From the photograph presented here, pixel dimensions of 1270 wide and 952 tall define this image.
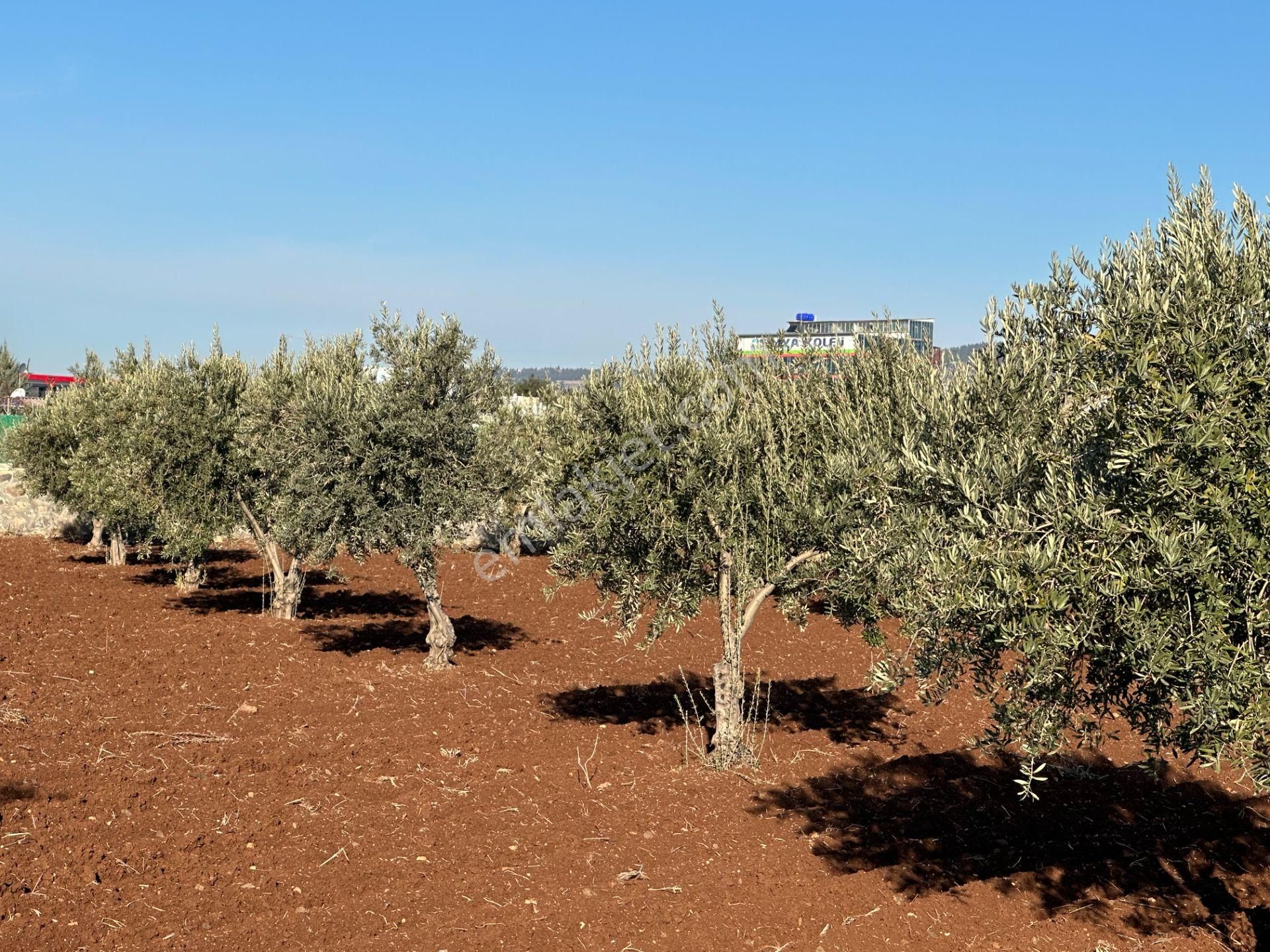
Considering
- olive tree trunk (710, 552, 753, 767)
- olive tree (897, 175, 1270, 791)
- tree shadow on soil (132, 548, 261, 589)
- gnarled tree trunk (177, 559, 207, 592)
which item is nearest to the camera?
olive tree (897, 175, 1270, 791)

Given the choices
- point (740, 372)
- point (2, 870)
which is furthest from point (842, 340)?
point (2, 870)

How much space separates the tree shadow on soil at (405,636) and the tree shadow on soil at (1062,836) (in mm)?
12638

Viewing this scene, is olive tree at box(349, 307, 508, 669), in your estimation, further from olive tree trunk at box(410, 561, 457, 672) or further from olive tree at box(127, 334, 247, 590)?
olive tree at box(127, 334, 247, 590)

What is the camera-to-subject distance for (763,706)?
2177 centimetres

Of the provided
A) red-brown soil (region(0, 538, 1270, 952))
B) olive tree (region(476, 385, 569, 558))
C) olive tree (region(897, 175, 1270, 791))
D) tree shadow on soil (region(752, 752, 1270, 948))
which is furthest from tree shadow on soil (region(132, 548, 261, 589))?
olive tree (region(897, 175, 1270, 791))

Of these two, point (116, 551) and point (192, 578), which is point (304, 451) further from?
point (116, 551)

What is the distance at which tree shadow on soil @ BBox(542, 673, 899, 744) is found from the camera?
66.7ft

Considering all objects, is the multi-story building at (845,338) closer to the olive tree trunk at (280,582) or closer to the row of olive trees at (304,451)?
the row of olive trees at (304,451)

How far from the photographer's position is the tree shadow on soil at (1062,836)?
11.7 metres

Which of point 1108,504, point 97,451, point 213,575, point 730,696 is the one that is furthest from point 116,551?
point 1108,504

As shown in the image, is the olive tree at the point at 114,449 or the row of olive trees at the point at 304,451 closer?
the row of olive trees at the point at 304,451

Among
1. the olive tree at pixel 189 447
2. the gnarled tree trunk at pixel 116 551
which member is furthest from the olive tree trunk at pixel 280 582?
the gnarled tree trunk at pixel 116 551

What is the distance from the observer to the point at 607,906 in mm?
11766

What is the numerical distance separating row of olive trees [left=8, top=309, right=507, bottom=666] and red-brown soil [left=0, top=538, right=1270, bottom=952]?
347cm
